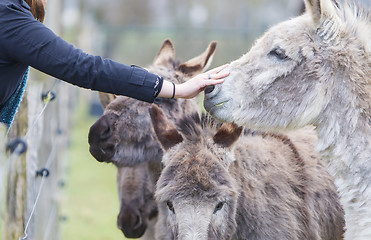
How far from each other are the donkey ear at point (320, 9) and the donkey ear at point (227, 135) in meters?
0.95

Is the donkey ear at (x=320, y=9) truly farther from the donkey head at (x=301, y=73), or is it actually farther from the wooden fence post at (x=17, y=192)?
the wooden fence post at (x=17, y=192)

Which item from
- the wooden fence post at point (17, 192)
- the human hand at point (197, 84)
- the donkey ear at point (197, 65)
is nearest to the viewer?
the human hand at point (197, 84)

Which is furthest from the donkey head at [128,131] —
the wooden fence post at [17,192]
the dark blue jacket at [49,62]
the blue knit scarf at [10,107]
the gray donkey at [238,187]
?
the dark blue jacket at [49,62]

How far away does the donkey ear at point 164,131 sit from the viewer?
3.88 meters

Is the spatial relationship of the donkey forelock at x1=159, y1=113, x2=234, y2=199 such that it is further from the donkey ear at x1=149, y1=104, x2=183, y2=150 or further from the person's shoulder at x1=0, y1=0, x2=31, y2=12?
the person's shoulder at x1=0, y1=0, x2=31, y2=12

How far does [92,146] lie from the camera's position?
4168 millimetres

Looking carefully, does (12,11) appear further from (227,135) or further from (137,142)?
(137,142)

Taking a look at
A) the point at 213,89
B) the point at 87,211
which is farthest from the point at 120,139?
the point at 87,211

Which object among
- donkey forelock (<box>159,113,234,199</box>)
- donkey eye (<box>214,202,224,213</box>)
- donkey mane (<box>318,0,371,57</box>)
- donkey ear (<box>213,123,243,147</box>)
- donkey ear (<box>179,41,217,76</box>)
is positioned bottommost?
donkey eye (<box>214,202,224,213</box>)

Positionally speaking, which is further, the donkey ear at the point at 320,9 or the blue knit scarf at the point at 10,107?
the donkey ear at the point at 320,9

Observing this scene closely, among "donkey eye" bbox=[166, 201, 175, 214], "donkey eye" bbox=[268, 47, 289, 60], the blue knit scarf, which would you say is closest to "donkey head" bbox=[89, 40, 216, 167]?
"donkey eye" bbox=[166, 201, 175, 214]

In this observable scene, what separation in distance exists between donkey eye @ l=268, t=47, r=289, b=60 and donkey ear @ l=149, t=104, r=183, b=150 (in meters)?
0.91

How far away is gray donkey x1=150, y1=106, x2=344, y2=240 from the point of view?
3.54m

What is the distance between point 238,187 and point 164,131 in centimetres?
66
